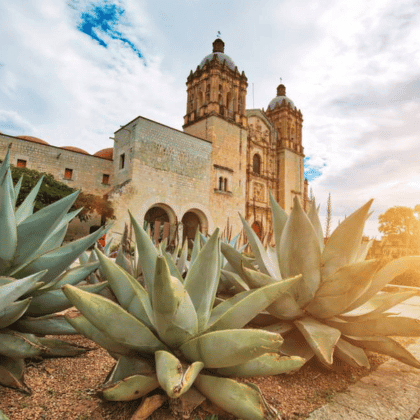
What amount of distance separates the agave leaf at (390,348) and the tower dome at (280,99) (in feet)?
93.4

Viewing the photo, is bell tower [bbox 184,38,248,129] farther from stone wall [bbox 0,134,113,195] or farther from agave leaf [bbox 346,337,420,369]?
agave leaf [bbox 346,337,420,369]

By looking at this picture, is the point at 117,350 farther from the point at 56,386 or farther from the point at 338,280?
the point at 338,280

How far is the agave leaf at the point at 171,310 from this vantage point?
862 millimetres

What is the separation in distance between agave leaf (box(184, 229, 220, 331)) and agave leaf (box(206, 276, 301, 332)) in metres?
0.07

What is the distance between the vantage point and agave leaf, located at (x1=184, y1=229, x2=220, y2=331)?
1029mm

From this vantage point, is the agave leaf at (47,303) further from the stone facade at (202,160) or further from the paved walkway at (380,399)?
the stone facade at (202,160)

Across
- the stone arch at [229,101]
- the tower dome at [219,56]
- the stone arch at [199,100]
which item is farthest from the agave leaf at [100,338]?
the tower dome at [219,56]

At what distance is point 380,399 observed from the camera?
119 centimetres

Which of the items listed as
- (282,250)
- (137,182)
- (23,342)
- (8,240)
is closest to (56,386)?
(23,342)

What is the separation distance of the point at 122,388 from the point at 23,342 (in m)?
0.41

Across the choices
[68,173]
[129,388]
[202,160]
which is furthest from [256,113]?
[129,388]

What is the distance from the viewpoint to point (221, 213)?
803 inches

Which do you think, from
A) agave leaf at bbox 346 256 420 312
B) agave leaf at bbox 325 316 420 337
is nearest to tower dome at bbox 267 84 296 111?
agave leaf at bbox 346 256 420 312

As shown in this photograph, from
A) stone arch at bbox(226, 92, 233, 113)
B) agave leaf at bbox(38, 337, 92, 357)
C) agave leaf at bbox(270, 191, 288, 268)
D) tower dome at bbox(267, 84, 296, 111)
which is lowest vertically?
agave leaf at bbox(38, 337, 92, 357)
